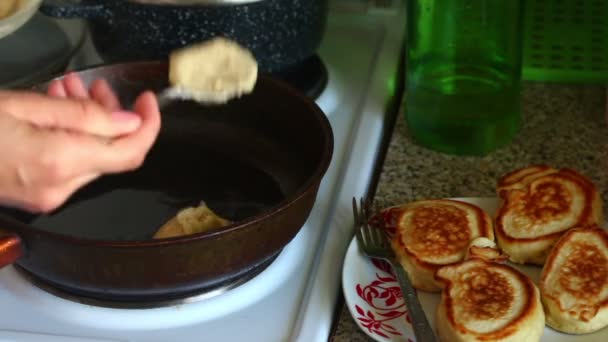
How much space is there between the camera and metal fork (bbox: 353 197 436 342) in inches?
24.6

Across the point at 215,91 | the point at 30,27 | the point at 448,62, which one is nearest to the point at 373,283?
the point at 215,91

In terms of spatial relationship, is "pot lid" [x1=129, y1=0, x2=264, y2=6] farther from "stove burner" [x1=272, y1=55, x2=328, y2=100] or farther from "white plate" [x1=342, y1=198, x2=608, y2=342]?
"white plate" [x1=342, y1=198, x2=608, y2=342]

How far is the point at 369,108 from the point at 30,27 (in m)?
0.43

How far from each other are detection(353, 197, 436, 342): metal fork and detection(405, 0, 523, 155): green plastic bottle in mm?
161

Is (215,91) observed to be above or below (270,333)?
above

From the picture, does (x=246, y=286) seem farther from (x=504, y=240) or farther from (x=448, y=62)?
(x=448, y=62)

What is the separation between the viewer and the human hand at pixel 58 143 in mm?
570

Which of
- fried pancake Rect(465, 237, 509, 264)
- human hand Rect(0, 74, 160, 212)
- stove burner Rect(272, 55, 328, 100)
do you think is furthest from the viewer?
stove burner Rect(272, 55, 328, 100)

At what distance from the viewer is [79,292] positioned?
702mm

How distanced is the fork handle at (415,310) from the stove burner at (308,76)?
30 centimetres

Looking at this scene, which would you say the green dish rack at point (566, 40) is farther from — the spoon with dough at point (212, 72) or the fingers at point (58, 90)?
the fingers at point (58, 90)

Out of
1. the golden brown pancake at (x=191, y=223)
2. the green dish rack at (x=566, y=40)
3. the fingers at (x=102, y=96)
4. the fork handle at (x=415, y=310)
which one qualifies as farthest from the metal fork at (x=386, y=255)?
the green dish rack at (x=566, y=40)

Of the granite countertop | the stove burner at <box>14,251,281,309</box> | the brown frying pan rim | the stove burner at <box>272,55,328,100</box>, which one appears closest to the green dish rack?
the granite countertop

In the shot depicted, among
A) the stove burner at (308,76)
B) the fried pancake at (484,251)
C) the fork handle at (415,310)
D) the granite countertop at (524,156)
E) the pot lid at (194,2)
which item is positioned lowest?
the granite countertop at (524,156)
